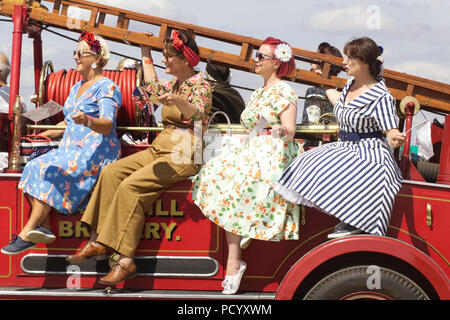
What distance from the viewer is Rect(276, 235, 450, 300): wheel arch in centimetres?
305

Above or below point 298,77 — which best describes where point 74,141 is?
below

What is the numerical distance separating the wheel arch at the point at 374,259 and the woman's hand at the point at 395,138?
528 mm

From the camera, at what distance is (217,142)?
144 inches

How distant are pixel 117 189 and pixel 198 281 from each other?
2.54ft

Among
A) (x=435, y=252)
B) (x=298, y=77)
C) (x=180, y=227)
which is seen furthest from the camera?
(x=298, y=77)

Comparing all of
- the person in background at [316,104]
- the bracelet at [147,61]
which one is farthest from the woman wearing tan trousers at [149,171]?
the person in background at [316,104]

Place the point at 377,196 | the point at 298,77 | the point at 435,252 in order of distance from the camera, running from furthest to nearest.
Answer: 1. the point at 298,77
2. the point at 435,252
3. the point at 377,196

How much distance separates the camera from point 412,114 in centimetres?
342

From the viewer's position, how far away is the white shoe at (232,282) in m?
3.34

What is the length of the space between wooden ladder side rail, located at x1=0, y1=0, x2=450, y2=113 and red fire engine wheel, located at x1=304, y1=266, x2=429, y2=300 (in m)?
1.34

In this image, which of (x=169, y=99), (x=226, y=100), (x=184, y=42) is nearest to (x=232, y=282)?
(x=169, y=99)

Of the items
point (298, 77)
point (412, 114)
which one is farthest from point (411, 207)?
point (298, 77)
